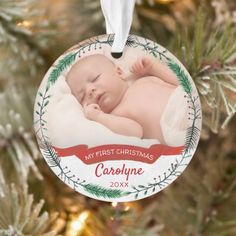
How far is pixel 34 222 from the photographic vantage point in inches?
17.6

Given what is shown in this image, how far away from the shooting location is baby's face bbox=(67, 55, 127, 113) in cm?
45

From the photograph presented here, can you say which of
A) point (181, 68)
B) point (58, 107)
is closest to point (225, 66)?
point (181, 68)

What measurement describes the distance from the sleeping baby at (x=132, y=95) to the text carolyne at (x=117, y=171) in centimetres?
3

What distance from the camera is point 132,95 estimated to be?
0.45 metres

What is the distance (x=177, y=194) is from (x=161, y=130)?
17cm

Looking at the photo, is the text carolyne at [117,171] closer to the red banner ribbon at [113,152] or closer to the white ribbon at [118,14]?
the red banner ribbon at [113,152]

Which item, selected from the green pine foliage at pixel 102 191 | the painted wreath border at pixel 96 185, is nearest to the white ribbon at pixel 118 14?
the painted wreath border at pixel 96 185

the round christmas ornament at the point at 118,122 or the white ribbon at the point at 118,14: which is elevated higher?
the white ribbon at the point at 118,14

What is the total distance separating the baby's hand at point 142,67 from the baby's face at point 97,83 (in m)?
0.01

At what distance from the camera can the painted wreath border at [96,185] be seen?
45cm

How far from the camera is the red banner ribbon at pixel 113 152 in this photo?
1.48 feet

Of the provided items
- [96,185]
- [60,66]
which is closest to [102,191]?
[96,185]

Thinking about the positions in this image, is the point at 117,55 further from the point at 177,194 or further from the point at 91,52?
the point at 177,194

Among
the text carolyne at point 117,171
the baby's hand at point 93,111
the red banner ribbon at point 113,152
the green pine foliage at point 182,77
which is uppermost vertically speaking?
the green pine foliage at point 182,77
